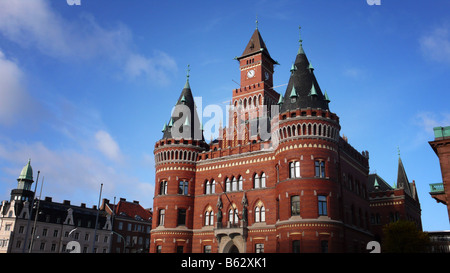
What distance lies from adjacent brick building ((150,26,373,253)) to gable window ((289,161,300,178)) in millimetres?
121

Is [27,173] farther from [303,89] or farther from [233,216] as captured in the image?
→ [303,89]

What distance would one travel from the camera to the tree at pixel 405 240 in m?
47.5

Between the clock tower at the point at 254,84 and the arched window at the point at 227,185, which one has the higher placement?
the clock tower at the point at 254,84

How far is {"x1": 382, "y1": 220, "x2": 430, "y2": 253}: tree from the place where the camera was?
1870 inches

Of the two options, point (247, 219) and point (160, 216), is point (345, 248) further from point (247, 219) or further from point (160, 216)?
point (160, 216)

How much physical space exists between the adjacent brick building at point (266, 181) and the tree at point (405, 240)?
331 cm

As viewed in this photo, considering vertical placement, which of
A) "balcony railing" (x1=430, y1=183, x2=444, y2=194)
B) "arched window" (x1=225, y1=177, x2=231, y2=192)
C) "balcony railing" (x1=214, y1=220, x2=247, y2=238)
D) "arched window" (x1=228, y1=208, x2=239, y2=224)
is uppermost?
"arched window" (x1=225, y1=177, x2=231, y2=192)

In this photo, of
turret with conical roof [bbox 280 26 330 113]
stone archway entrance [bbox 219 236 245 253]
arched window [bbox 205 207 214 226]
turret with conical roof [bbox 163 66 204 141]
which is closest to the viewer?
turret with conical roof [bbox 280 26 330 113]

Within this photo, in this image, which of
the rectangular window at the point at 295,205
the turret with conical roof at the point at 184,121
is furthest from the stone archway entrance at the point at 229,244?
the turret with conical roof at the point at 184,121

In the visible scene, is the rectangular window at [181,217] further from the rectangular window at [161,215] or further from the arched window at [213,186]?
the arched window at [213,186]

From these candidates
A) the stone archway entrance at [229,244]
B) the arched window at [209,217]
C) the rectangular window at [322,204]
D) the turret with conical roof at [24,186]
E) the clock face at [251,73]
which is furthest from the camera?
the turret with conical roof at [24,186]

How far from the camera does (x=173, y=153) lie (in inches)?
2201

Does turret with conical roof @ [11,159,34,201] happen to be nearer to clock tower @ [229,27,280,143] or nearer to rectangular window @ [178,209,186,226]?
rectangular window @ [178,209,186,226]

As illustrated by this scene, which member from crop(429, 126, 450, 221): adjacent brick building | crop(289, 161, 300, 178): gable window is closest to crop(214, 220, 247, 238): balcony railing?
crop(289, 161, 300, 178): gable window
